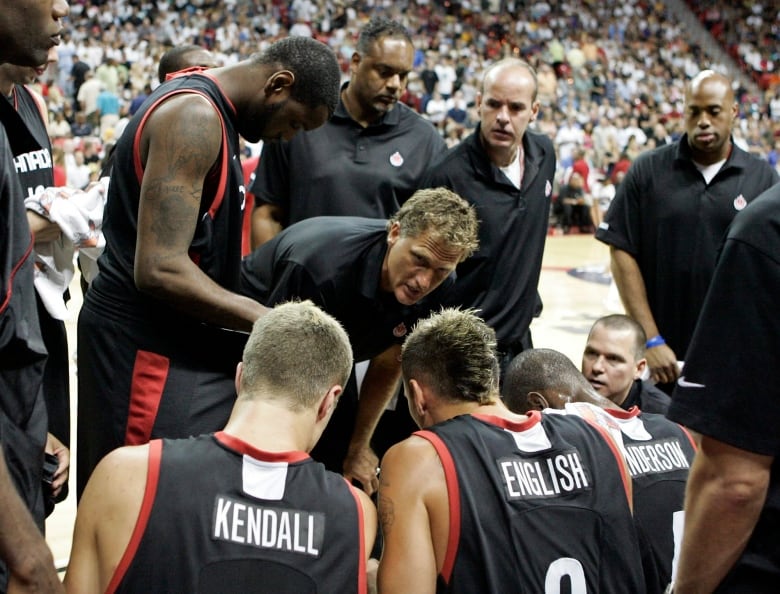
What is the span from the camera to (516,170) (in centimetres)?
432

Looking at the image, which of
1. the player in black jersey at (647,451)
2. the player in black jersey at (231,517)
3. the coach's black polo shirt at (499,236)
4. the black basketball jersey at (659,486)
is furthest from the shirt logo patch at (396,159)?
the player in black jersey at (231,517)

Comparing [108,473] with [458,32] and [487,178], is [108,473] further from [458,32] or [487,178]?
[458,32]

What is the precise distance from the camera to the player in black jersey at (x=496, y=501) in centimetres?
233

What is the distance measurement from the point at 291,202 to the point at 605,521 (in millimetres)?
2375

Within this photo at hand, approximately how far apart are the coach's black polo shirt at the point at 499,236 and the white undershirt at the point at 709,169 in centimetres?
76

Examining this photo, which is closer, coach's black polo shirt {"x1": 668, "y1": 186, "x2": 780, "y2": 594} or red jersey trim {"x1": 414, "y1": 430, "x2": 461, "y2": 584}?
coach's black polo shirt {"x1": 668, "y1": 186, "x2": 780, "y2": 594}

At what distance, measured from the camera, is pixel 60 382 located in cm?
333

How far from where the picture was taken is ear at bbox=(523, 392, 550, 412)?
3.21 meters

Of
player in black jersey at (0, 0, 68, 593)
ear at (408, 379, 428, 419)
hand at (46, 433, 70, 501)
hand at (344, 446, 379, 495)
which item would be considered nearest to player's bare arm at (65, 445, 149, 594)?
player in black jersey at (0, 0, 68, 593)

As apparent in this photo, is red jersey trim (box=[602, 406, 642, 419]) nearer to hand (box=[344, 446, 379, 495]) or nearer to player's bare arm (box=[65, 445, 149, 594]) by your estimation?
hand (box=[344, 446, 379, 495])

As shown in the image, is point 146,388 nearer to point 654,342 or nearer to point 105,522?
point 105,522

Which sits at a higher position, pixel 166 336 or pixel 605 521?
pixel 166 336

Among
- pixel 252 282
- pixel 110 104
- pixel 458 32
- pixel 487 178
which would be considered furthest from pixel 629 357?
pixel 458 32

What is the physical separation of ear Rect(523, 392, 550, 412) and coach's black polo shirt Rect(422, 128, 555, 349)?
90 centimetres
